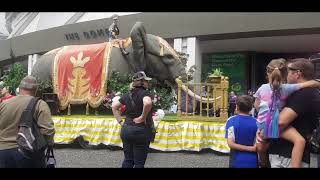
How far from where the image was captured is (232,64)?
2941 centimetres

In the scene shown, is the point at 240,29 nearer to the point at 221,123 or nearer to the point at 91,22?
the point at 91,22

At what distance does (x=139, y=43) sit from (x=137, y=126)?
530 centimetres

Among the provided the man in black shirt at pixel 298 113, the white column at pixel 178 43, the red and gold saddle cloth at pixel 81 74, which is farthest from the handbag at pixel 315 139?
the white column at pixel 178 43

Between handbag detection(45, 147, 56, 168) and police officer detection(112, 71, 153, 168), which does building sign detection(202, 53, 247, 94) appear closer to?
police officer detection(112, 71, 153, 168)

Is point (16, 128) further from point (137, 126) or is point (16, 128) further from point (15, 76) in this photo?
point (15, 76)

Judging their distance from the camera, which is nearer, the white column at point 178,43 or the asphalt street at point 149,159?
the asphalt street at point 149,159

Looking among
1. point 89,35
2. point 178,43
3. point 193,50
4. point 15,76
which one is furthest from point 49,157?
point 89,35

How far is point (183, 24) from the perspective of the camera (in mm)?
23891

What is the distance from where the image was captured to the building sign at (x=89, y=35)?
2656cm

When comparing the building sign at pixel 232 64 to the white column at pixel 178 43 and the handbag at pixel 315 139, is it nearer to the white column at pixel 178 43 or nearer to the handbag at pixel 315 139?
the white column at pixel 178 43

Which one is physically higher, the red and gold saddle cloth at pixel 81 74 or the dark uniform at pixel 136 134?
the red and gold saddle cloth at pixel 81 74

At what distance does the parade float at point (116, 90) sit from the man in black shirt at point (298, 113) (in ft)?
16.0

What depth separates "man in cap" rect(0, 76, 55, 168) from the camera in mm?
4477
